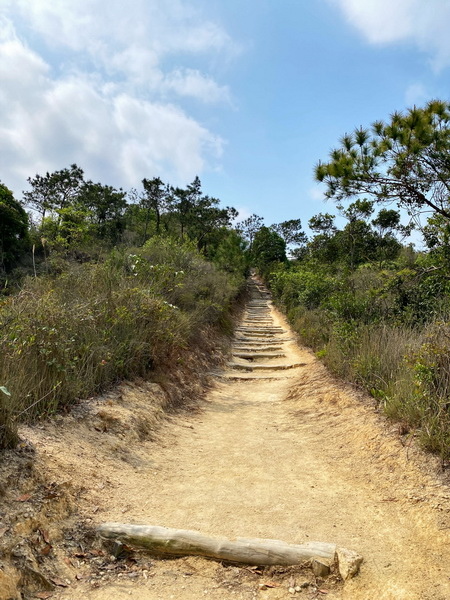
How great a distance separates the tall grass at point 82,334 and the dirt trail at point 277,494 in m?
0.55

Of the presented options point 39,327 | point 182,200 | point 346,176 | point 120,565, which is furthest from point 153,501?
point 182,200

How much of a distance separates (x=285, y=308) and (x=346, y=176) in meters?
13.4

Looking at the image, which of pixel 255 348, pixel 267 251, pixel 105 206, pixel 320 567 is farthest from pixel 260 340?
pixel 267 251

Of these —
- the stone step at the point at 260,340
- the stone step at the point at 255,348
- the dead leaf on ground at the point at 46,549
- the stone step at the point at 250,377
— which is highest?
the dead leaf on ground at the point at 46,549

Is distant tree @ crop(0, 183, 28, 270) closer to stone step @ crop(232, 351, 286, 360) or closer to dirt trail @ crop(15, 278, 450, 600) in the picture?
stone step @ crop(232, 351, 286, 360)

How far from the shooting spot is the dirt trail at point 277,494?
2322mm

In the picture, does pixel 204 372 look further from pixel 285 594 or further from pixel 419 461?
pixel 285 594

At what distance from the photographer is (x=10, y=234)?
23.0m

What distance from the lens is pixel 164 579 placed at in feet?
7.77

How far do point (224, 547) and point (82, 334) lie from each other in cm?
346

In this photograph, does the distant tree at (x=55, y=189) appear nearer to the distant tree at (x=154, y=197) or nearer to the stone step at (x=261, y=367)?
the distant tree at (x=154, y=197)

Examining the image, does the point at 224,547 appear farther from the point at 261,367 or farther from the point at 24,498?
the point at 261,367

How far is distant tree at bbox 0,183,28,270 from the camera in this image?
22.2 metres

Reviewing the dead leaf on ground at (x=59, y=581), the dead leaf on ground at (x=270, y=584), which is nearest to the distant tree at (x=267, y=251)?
the dead leaf on ground at (x=270, y=584)
